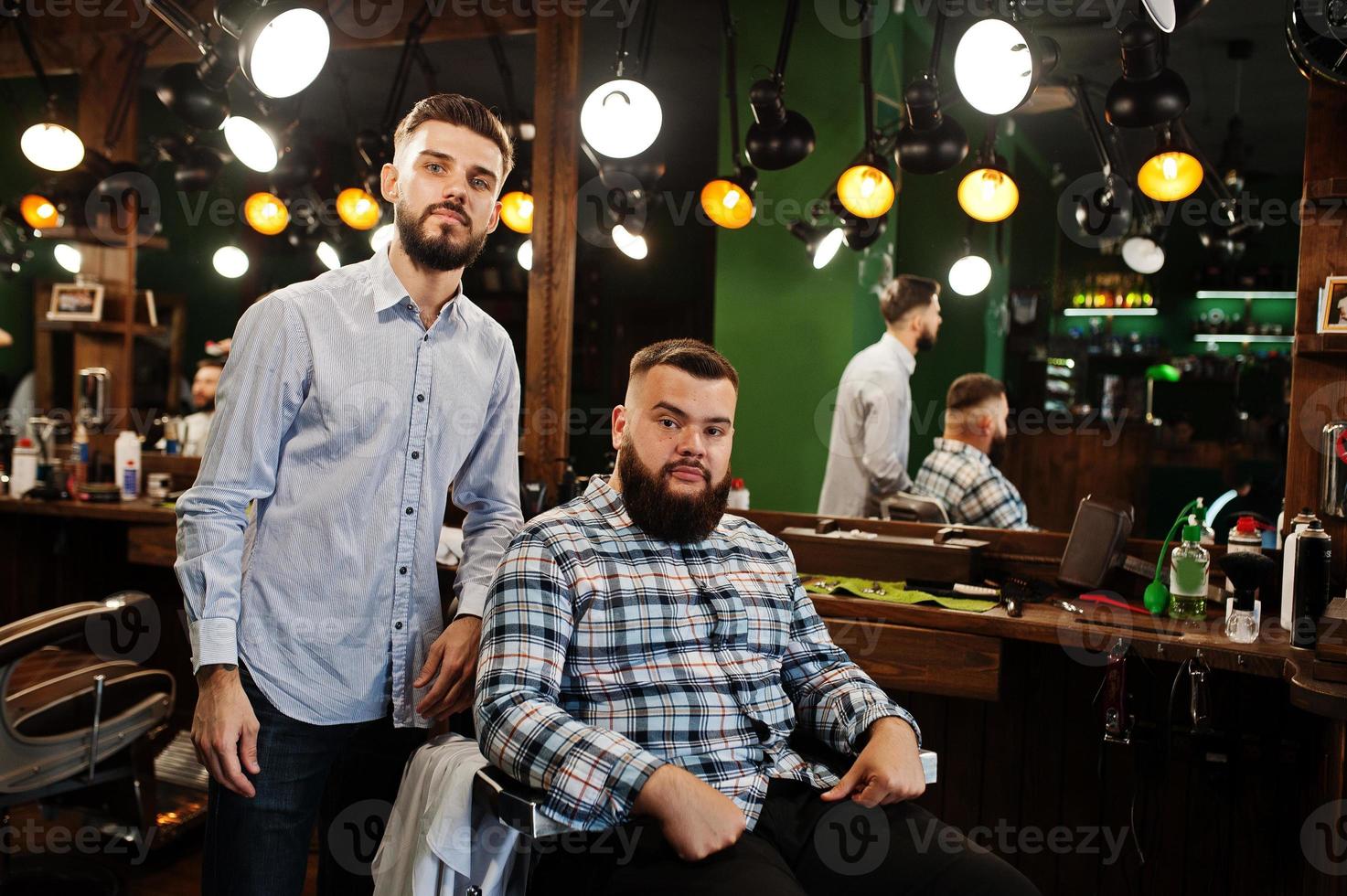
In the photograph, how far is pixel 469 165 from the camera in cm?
176

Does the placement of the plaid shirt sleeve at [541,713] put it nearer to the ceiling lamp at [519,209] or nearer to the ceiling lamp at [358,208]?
the ceiling lamp at [519,209]

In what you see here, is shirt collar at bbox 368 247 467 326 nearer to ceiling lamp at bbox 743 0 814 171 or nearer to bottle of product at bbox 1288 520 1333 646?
ceiling lamp at bbox 743 0 814 171

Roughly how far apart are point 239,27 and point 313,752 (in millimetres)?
1942

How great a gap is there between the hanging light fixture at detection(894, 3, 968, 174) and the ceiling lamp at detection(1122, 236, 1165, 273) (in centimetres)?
75

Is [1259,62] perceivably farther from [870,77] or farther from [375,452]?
[375,452]

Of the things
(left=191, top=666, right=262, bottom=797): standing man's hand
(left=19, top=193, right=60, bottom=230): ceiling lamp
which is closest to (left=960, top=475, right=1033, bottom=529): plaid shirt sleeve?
(left=191, top=666, right=262, bottom=797): standing man's hand

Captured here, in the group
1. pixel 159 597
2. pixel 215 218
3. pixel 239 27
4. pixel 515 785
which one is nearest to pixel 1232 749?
pixel 515 785

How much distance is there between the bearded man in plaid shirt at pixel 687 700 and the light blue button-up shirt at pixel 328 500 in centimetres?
18

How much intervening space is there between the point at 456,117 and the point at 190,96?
225 centimetres

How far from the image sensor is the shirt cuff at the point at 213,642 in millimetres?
1528

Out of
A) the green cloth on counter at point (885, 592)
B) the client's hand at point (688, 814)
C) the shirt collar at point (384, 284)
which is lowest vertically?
the client's hand at point (688, 814)

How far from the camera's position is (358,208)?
4.55m

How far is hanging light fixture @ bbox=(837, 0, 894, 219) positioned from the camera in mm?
3299

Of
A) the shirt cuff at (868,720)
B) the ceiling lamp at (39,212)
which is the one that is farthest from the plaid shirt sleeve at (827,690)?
the ceiling lamp at (39,212)
